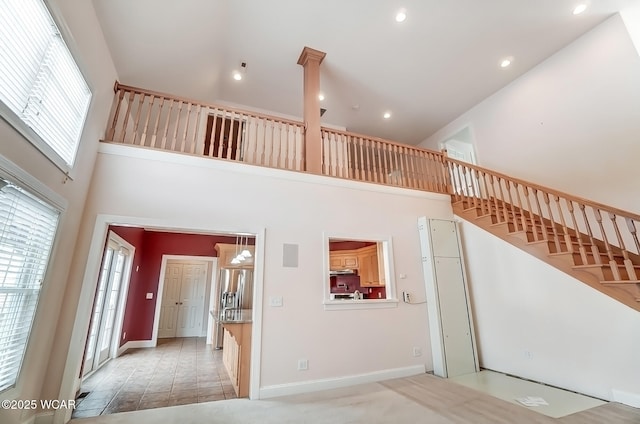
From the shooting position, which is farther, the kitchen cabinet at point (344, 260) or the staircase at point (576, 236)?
the kitchen cabinet at point (344, 260)

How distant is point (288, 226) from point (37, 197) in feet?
8.14

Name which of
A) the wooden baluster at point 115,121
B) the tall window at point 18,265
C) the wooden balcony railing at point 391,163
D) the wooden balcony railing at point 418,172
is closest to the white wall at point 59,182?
the tall window at point 18,265

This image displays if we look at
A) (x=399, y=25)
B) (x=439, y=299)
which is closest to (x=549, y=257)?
(x=439, y=299)

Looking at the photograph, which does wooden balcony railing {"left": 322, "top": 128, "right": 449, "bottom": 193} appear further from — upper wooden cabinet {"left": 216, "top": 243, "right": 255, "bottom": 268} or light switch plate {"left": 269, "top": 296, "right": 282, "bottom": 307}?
upper wooden cabinet {"left": 216, "top": 243, "right": 255, "bottom": 268}

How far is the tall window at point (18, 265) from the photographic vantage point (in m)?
1.94

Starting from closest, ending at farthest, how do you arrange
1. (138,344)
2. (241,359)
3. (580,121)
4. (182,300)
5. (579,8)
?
(241,359) → (579,8) → (580,121) → (138,344) → (182,300)

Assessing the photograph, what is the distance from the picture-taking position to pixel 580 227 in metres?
4.40

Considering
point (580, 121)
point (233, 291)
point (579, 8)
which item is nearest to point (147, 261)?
point (233, 291)

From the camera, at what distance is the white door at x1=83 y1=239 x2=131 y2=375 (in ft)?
14.0

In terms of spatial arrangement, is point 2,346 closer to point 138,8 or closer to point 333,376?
point 333,376

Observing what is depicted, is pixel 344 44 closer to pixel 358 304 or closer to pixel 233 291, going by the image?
pixel 358 304

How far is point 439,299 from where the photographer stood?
4.32 m

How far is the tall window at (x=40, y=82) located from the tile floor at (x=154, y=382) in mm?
2661

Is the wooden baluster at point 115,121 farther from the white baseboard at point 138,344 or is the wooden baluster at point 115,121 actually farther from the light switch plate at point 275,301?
the white baseboard at point 138,344
